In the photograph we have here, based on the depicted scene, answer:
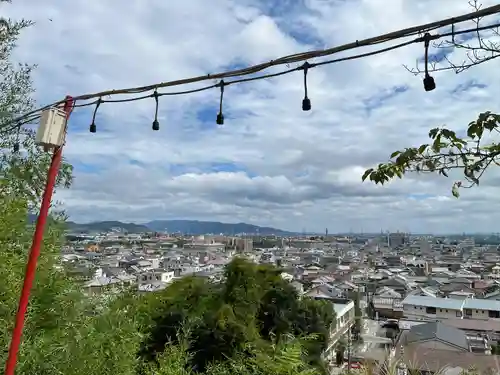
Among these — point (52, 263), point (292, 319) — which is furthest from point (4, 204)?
point (292, 319)

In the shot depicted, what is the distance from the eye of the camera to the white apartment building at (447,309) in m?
21.2

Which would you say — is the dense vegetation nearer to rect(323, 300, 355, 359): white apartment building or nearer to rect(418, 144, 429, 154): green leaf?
rect(418, 144, 429, 154): green leaf

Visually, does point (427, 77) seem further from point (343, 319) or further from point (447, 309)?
point (447, 309)

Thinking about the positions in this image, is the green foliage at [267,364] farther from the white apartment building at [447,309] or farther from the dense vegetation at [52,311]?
the white apartment building at [447,309]

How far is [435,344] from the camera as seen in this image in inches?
519

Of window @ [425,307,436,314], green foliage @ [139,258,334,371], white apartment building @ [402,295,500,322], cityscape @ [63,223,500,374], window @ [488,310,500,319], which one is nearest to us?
cityscape @ [63,223,500,374]

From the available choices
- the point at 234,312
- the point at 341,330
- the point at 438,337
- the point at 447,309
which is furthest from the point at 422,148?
the point at 447,309

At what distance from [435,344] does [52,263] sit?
13.1 metres

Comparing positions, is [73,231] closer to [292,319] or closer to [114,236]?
[292,319]

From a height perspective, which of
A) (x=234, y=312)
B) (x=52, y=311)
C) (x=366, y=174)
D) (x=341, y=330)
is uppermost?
(x=366, y=174)

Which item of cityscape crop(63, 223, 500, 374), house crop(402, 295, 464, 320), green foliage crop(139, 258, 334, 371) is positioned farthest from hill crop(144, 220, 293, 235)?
green foliage crop(139, 258, 334, 371)

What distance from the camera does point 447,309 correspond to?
21.9 metres

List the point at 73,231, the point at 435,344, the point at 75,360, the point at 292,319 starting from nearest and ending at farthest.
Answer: the point at 75,360 < the point at 73,231 < the point at 292,319 < the point at 435,344

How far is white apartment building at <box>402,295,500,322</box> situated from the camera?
21172 mm
